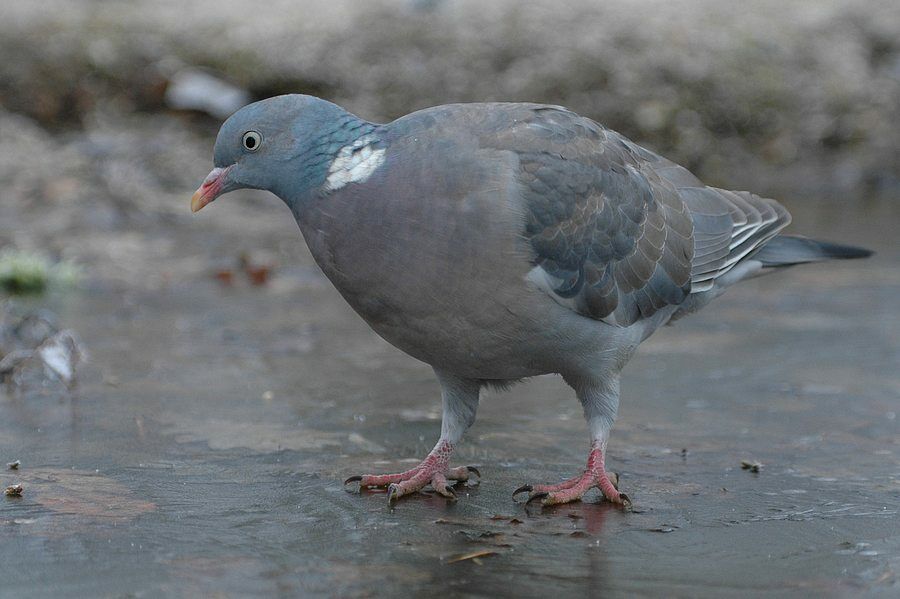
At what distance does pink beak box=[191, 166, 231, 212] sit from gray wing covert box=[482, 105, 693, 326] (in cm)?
86

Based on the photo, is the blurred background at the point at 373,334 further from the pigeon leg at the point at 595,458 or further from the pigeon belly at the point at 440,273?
the pigeon belly at the point at 440,273

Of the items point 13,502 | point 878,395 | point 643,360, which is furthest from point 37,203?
point 878,395

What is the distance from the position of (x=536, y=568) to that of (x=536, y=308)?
0.91m

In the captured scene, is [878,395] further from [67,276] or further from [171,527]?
[67,276]

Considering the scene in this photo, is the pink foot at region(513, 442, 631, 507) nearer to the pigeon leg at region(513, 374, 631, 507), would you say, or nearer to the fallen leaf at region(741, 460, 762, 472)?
the pigeon leg at region(513, 374, 631, 507)

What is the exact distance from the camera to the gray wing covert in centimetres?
388

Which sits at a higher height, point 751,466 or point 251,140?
point 251,140

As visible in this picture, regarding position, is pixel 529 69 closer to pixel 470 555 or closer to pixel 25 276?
pixel 25 276

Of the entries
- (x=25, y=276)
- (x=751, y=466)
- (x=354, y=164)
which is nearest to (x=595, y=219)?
(x=354, y=164)

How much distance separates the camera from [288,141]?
149 inches

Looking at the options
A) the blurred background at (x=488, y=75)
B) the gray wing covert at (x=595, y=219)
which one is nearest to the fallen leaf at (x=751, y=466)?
the gray wing covert at (x=595, y=219)

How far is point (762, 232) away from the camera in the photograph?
4895 mm

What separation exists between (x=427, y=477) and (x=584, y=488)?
0.51 metres

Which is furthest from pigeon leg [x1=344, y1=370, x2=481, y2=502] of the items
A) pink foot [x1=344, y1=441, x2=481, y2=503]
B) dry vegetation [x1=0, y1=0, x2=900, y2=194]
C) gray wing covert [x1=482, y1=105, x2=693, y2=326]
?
dry vegetation [x1=0, y1=0, x2=900, y2=194]
